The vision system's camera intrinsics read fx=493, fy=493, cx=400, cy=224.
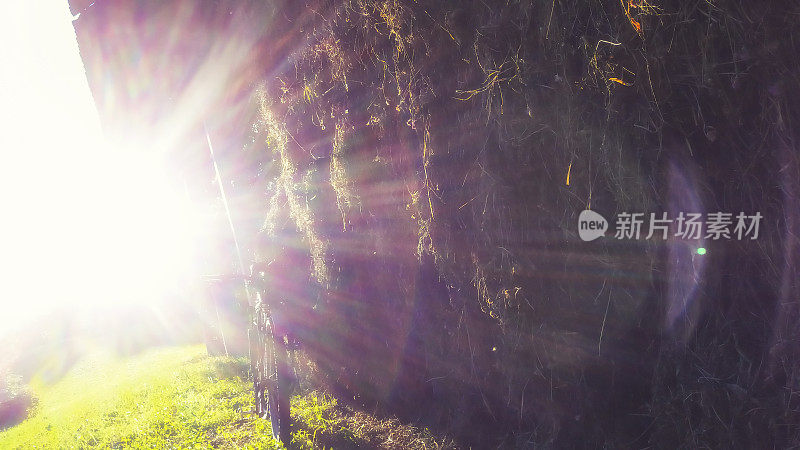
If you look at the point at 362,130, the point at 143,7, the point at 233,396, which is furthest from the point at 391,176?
the point at 143,7

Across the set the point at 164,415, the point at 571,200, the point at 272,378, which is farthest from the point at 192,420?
the point at 571,200

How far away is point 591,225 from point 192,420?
615 centimetres

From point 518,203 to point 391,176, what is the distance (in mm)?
1617

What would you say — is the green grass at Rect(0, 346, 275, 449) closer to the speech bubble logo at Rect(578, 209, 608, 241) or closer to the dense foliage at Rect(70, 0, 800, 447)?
the dense foliage at Rect(70, 0, 800, 447)

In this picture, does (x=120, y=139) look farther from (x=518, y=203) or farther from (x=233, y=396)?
(x=518, y=203)

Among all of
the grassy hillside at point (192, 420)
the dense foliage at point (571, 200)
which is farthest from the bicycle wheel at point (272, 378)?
the dense foliage at point (571, 200)

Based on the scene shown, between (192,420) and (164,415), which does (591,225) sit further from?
(164,415)

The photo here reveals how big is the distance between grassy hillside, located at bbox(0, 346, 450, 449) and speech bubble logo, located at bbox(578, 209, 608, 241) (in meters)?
2.39

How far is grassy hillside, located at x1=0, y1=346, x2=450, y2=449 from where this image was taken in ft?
16.2

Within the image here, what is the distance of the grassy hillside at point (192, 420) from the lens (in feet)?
16.2

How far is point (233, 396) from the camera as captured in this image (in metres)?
7.70

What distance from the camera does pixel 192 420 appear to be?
6.73 metres

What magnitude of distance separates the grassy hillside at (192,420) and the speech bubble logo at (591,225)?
239cm

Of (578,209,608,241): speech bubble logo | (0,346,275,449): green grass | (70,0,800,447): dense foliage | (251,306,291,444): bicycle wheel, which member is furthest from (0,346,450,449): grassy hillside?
(578,209,608,241): speech bubble logo
